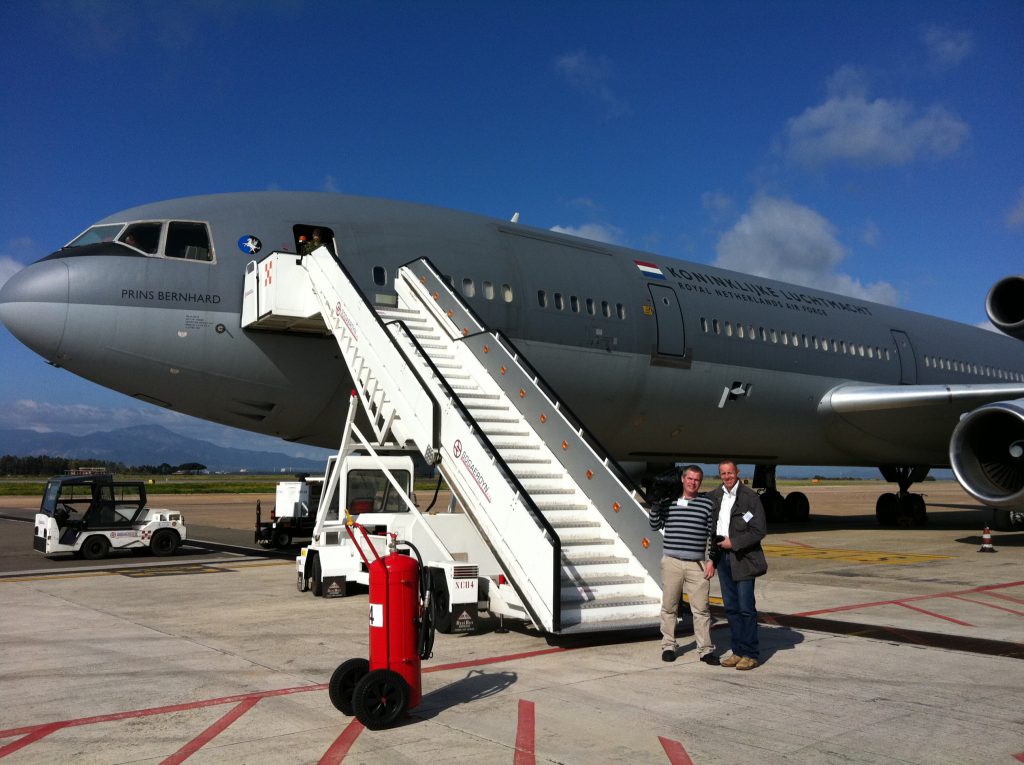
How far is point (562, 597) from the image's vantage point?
763 cm

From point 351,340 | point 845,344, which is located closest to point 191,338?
point 351,340

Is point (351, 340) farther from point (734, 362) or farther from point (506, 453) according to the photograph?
point (734, 362)

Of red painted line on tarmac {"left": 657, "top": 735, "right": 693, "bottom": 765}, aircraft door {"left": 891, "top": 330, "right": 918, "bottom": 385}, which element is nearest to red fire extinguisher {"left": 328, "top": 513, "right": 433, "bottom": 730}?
red painted line on tarmac {"left": 657, "top": 735, "right": 693, "bottom": 765}

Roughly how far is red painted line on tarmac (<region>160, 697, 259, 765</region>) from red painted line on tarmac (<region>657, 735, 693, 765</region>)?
8.16 ft

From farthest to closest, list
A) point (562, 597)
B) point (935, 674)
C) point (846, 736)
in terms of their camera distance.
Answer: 1. point (562, 597)
2. point (935, 674)
3. point (846, 736)

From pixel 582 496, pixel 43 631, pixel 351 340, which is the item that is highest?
pixel 351 340

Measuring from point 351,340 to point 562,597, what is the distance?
4.49 m

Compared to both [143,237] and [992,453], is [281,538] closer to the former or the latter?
[143,237]

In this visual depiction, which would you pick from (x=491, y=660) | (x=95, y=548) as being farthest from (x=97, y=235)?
(x=491, y=660)

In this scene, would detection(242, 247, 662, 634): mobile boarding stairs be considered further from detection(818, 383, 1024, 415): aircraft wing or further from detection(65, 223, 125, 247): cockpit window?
detection(818, 383, 1024, 415): aircraft wing

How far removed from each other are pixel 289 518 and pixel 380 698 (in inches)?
490

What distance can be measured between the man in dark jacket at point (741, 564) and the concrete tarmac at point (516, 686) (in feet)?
0.70

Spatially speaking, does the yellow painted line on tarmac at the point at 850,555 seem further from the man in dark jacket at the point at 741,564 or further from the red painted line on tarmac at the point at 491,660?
the red painted line on tarmac at the point at 491,660

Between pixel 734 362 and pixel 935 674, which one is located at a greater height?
pixel 734 362
